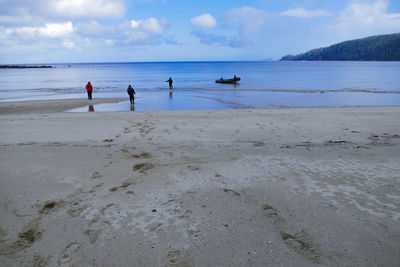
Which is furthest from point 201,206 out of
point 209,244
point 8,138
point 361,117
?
point 361,117

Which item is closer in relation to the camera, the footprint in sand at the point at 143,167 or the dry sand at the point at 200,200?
the dry sand at the point at 200,200

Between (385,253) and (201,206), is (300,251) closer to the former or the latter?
(385,253)

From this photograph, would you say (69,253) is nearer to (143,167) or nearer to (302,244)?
(143,167)

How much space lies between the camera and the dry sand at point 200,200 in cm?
360

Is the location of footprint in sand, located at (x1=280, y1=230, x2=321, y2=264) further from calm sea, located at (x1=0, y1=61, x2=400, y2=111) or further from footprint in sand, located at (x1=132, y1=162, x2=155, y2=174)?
calm sea, located at (x1=0, y1=61, x2=400, y2=111)

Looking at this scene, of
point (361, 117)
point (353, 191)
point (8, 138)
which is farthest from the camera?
point (361, 117)

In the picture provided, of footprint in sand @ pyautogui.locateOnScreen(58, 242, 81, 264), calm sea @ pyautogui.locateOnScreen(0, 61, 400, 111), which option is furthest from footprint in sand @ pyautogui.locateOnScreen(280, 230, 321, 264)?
calm sea @ pyautogui.locateOnScreen(0, 61, 400, 111)

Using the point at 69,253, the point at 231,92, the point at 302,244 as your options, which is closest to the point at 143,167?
the point at 69,253

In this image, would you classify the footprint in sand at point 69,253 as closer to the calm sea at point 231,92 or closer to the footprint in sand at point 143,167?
Answer: the footprint in sand at point 143,167

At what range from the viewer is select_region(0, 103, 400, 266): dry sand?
3598mm

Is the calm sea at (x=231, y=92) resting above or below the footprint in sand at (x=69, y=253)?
above

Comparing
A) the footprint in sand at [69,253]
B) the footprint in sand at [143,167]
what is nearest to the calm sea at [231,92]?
the footprint in sand at [143,167]

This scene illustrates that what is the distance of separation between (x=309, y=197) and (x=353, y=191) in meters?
1.01

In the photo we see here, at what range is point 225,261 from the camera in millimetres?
3449
